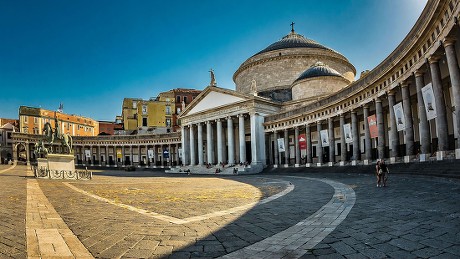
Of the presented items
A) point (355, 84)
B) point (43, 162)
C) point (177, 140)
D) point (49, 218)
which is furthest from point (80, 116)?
point (49, 218)

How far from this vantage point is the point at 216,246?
4996mm

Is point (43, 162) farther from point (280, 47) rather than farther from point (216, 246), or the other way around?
point (280, 47)

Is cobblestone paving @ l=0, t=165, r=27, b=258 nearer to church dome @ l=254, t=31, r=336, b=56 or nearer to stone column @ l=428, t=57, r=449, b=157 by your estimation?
stone column @ l=428, t=57, r=449, b=157

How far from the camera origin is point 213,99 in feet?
162

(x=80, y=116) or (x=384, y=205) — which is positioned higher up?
(x=80, y=116)

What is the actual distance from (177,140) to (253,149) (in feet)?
80.5

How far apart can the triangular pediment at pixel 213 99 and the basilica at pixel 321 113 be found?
0.55ft

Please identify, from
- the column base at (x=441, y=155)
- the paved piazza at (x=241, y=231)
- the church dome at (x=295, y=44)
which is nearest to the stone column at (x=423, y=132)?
the column base at (x=441, y=155)

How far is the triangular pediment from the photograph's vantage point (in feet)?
151

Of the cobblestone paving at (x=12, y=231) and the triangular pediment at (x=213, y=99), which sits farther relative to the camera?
the triangular pediment at (x=213, y=99)

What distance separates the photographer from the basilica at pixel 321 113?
16438 mm

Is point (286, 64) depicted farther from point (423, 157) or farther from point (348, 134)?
point (423, 157)

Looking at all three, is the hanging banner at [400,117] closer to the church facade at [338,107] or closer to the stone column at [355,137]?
the church facade at [338,107]

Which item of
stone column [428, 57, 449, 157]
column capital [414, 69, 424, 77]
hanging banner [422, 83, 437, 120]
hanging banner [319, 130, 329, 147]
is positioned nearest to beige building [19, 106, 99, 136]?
hanging banner [319, 130, 329, 147]
